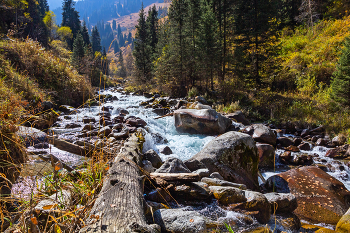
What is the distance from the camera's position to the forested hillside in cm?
1179

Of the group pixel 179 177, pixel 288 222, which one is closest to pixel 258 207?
pixel 288 222

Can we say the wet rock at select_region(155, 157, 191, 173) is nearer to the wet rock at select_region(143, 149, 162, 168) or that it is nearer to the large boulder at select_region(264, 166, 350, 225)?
the wet rock at select_region(143, 149, 162, 168)

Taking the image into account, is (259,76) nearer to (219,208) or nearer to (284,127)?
(284,127)

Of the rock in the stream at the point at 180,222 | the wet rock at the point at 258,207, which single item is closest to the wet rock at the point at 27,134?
the rock in the stream at the point at 180,222

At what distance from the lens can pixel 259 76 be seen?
47.8 ft

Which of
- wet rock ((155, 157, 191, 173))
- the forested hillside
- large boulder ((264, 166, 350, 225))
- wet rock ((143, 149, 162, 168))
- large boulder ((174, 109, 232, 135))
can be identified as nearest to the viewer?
wet rock ((155, 157, 191, 173))

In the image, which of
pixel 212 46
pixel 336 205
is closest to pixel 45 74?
pixel 212 46

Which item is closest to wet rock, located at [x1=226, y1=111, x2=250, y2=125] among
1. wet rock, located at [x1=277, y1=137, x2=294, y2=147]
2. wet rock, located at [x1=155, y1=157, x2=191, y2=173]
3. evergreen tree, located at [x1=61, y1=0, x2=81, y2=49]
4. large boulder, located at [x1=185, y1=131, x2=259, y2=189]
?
wet rock, located at [x1=277, y1=137, x2=294, y2=147]

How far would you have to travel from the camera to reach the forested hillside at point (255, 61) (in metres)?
11.8

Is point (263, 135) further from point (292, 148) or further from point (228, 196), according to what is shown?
point (228, 196)

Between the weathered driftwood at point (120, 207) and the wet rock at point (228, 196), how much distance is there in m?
1.28

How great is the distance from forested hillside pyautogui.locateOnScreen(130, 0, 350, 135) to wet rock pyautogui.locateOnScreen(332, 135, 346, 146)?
184cm

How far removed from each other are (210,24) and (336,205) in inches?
553

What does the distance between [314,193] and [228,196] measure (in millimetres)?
2711
